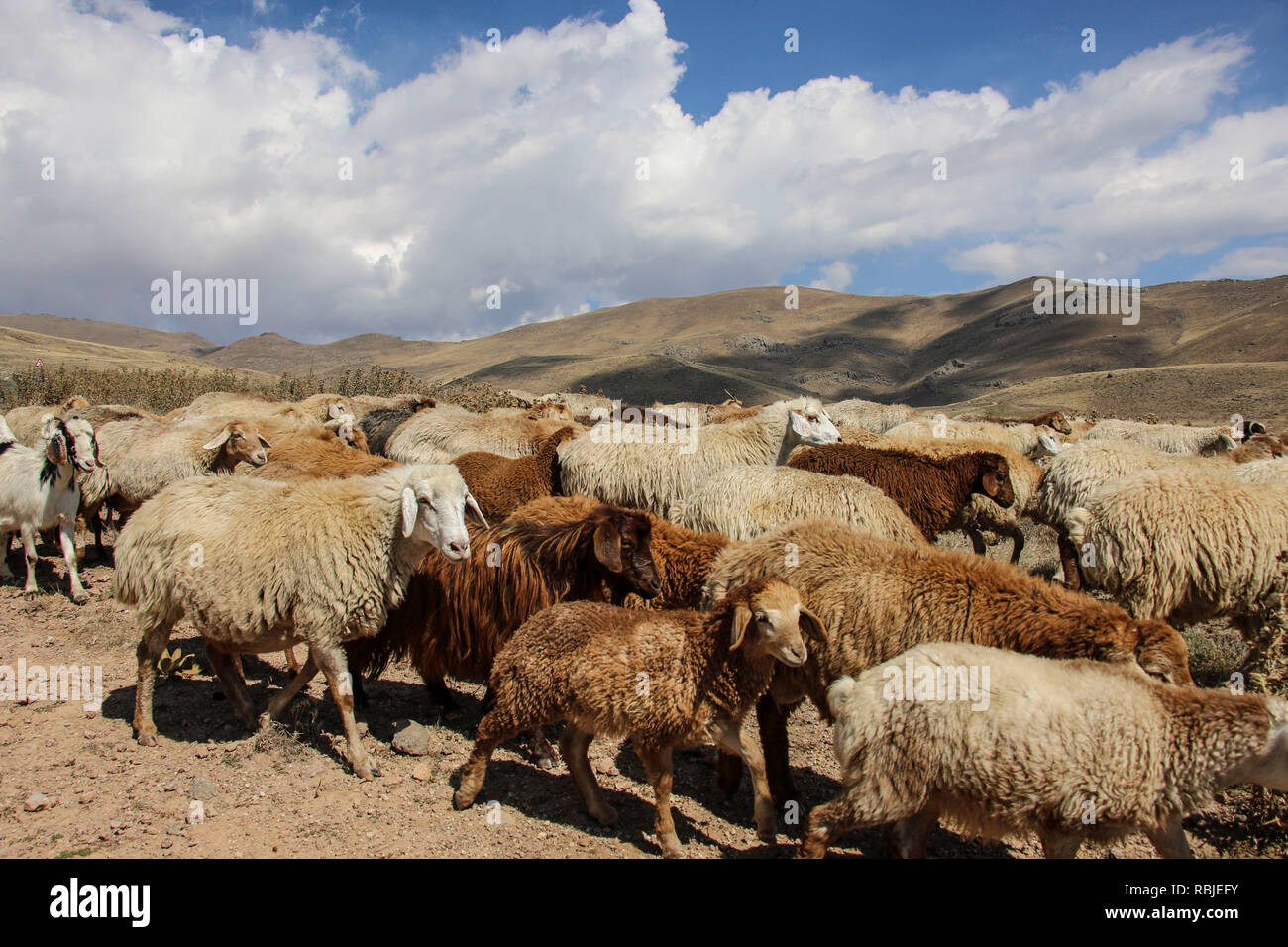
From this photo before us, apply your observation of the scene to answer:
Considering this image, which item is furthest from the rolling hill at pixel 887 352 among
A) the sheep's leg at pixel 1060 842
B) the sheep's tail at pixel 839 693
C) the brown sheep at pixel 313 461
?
the sheep's leg at pixel 1060 842

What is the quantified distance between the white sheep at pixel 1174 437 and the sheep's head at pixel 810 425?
7.87 m

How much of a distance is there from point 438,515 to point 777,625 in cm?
263

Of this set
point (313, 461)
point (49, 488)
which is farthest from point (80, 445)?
point (313, 461)

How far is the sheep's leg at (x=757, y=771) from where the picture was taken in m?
4.73

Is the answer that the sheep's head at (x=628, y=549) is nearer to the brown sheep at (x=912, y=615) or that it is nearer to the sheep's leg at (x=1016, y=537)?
the brown sheep at (x=912, y=615)

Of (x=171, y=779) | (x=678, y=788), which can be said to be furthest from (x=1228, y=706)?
(x=171, y=779)

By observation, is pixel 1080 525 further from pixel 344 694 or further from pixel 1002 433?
pixel 1002 433

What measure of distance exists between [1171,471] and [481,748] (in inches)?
273

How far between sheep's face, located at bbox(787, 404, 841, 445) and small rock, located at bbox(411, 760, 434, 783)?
7177mm

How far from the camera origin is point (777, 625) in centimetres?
463

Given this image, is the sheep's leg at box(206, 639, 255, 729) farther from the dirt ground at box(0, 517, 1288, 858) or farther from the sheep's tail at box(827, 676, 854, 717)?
the sheep's tail at box(827, 676, 854, 717)

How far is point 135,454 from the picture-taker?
10594mm

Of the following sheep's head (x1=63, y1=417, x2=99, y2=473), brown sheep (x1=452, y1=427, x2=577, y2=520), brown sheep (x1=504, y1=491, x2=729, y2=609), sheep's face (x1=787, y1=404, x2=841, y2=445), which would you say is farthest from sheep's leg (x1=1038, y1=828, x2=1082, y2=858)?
sheep's head (x1=63, y1=417, x2=99, y2=473)
